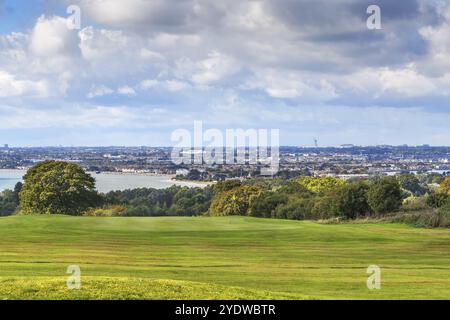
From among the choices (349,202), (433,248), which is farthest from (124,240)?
(349,202)

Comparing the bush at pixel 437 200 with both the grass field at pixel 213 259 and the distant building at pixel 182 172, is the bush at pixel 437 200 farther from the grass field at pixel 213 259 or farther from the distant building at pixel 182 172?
the distant building at pixel 182 172

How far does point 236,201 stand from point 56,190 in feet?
87.2

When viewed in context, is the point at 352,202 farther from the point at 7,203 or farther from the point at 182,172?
the point at 182,172

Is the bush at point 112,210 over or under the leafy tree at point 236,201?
under

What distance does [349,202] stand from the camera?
219 ft

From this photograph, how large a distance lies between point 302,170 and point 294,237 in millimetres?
139692

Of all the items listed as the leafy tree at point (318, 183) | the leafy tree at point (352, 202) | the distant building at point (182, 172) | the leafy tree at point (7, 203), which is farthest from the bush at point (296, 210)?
the distant building at point (182, 172)

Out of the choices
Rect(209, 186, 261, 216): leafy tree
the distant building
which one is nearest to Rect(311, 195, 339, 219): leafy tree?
Rect(209, 186, 261, 216): leafy tree

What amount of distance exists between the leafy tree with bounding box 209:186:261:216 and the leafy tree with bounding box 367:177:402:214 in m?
25.7

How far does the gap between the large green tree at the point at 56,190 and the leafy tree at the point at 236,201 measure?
2097 centimetres

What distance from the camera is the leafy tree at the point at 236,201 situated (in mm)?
87938

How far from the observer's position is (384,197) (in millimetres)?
63219

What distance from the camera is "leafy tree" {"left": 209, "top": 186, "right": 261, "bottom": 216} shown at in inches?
3462
